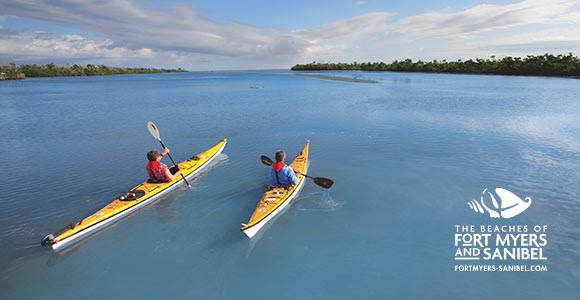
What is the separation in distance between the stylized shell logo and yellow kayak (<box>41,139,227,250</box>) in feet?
35.7

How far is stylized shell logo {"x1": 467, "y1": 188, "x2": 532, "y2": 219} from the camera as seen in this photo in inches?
328

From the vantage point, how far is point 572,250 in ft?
21.4

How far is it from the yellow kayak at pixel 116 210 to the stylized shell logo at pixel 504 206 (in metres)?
10.9

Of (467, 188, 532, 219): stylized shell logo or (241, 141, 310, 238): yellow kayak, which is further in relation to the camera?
(467, 188, 532, 219): stylized shell logo

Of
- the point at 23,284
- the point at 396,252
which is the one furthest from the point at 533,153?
the point at 23,284

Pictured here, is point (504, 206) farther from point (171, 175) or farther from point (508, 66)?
point (508, 66)

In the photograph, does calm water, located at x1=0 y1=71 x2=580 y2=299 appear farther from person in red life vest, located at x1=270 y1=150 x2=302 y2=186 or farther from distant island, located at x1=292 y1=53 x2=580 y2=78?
distant island, located at x1=292 y1=53 x2=580 y2=78

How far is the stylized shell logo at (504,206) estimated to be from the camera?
27.3ft

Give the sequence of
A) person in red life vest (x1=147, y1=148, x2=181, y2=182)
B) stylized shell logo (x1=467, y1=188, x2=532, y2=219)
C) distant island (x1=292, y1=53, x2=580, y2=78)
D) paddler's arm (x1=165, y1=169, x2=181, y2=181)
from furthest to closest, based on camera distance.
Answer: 1. distant island (x1=292, y1=53, x2=580, y2=78)
2. paddler's arm (x1=165, y1=169, x2=181, y2=181)
3. person in red life vest (x1=147, y1=148, x2=181, y2=182)
4. stylized shell logo (x1=467, y1=188, x2=532, y2=219)

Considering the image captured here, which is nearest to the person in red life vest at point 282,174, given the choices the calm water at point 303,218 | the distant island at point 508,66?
the calm water at point 303,218

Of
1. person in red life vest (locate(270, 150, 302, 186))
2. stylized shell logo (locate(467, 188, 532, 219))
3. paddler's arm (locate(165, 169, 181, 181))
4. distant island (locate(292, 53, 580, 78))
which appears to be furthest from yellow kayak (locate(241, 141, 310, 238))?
distant island (locate(292, 53, 580, 78))

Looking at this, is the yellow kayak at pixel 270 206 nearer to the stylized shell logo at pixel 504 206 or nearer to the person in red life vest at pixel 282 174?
the person in red life vest at pixel 282 174

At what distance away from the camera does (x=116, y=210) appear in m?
8.01

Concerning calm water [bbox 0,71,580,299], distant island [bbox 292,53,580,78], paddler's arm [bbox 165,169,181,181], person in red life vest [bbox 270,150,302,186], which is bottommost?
calm water [bbox 0,71,580,299]
